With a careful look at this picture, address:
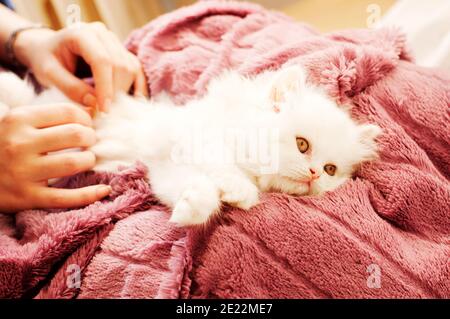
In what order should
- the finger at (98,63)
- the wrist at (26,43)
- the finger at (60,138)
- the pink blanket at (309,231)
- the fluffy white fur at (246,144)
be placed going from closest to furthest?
1. the pink blanket at (309,231)
2. the fluffy white fur at (246,144)
3. the finger at (60,138)
4. the finger at (98,63)
5. the wrist at (26,43)

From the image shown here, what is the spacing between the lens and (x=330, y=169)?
103cm

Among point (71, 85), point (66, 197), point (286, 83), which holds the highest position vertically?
point (286, 83)

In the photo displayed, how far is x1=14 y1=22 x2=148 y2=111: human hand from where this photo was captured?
121cm

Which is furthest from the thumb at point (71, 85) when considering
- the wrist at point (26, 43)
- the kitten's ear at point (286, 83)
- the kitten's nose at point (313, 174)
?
the kitten's nose at point (313, 174)

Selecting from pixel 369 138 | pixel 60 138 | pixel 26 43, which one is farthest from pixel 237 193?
pixel 26 43

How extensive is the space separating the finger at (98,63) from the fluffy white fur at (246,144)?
0.51 feet

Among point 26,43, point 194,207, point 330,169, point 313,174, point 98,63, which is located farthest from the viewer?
point 26,43

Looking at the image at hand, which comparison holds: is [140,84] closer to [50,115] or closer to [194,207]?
[50,115]

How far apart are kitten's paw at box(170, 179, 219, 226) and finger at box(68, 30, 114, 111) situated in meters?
0.56

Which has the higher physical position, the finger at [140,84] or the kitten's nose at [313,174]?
the kitten's nose at [313,174]

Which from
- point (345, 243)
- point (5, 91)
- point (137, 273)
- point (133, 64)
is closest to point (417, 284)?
point (345, 243)

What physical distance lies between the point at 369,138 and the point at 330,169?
0.12 m

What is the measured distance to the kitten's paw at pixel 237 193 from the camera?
0.83m

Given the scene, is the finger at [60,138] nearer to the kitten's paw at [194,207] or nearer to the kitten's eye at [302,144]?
the kitten's paw at [194,207]
